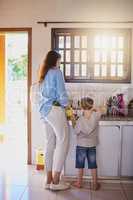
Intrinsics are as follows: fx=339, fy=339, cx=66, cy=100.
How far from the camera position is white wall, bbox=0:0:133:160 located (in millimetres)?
4363

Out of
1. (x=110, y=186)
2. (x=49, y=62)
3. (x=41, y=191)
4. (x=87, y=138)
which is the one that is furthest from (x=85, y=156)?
(x=49, y=62)

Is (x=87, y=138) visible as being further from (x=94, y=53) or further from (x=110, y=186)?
(x=94, y=53)

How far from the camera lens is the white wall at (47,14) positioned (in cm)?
436

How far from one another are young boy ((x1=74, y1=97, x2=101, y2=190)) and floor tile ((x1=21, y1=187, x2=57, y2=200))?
375 millimetres

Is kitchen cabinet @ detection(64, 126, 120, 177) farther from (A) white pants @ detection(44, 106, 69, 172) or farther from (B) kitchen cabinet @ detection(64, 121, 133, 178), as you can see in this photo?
(A) white pants @ detection(44, 106, 69, 172)

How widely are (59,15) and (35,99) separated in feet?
4.53

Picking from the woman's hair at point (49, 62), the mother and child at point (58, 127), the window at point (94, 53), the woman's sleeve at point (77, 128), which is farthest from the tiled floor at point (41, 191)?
the window at point (94, 53)

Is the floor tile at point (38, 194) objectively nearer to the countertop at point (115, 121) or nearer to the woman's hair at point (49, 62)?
the countertop at point (115, 121)

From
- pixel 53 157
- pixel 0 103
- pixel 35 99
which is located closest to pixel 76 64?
pixel 35 99

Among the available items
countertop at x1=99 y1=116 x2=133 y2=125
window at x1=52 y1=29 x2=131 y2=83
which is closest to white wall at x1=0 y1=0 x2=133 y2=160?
window at x1=52 y1=29 x2=131 y2=83

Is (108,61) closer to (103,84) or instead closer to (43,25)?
(103,84)

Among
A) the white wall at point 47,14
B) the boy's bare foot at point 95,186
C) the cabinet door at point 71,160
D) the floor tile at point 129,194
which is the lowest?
the floor tile at point 129,194

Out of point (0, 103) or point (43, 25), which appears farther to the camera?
point (0, 103)

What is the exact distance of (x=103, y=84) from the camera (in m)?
4.46
